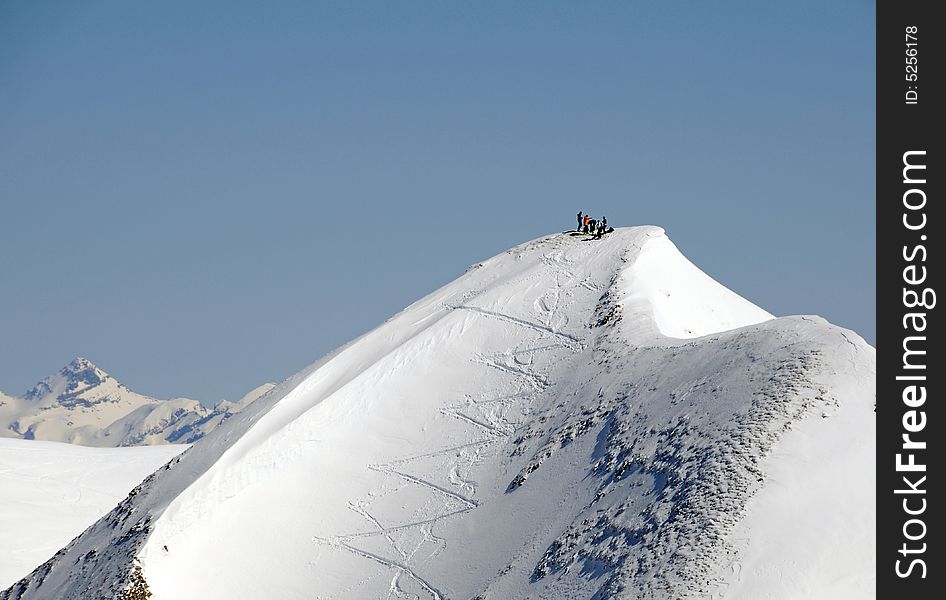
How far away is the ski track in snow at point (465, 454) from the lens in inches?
1610

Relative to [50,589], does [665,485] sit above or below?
above

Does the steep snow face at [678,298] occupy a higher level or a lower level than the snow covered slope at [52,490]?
higher

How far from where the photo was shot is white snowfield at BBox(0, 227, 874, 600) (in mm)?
31047

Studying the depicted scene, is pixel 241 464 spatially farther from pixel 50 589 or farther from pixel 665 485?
pixel 665 485

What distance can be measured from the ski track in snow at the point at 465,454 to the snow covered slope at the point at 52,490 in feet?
77.8

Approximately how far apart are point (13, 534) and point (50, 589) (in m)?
19.4

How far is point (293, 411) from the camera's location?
166ft

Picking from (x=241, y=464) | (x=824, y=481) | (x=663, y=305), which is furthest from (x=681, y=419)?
(x=241, y=464)

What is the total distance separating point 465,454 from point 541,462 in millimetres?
4552

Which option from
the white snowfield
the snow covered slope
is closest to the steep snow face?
the white snowfield

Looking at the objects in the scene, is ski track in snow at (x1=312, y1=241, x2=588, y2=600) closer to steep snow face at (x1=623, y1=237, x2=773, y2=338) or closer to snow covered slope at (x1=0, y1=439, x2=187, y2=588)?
steep snow face at (x1=623, y1=237, x2=773, y2=338)

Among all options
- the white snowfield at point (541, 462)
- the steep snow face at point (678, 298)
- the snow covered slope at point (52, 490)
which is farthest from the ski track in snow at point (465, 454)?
the snow covered slope at point (52, 490)

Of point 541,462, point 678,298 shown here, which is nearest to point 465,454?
point 541,462

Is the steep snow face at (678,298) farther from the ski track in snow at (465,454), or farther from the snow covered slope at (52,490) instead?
the snow covered slope at (52,490)
